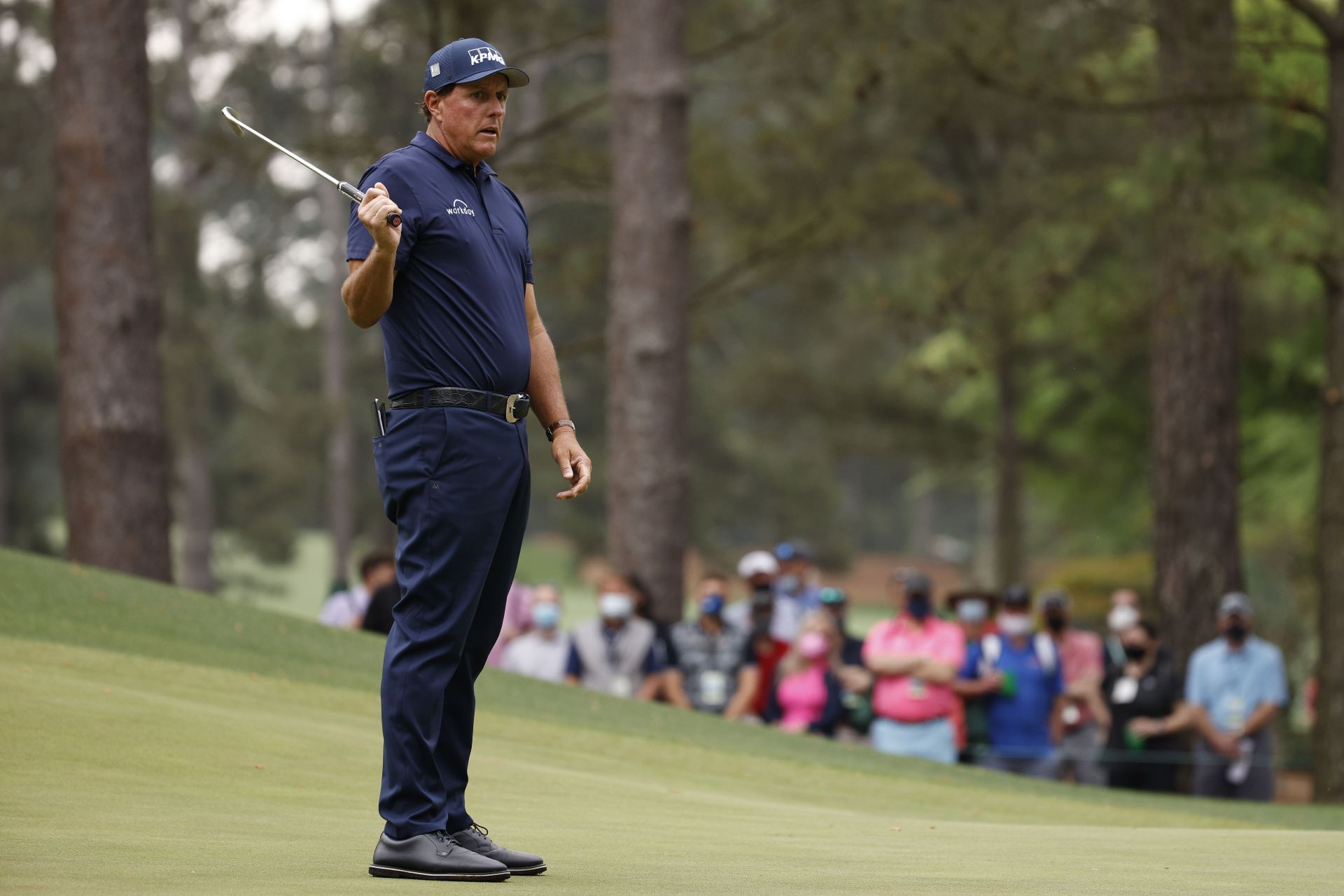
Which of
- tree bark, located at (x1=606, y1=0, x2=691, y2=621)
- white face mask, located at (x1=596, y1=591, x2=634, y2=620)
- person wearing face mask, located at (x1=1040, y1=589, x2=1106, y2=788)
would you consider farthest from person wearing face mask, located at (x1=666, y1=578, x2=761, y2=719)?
tree bark, located at (x1=606, y1=0, x2=691, y2=621)

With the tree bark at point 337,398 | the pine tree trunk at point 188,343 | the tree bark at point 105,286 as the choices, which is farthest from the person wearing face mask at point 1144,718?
the tree bark at point 337,398

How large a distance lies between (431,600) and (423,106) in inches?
55.0

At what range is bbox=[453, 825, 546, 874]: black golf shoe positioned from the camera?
492cm

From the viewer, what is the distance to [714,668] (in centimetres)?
1379

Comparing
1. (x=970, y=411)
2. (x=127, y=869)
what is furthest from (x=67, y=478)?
(x=970, y=411)

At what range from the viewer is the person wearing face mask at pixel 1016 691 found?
44.5 feet

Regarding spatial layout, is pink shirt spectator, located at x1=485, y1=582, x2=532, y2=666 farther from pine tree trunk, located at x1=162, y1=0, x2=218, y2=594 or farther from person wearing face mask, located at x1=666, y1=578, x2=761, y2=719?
pine tree trunk, located at x1=162, y1=0, x2=218, y2=594

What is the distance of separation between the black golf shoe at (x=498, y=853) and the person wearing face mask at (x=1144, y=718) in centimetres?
936

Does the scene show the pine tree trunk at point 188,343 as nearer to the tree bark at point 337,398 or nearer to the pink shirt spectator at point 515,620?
the tree bark at point 337,398

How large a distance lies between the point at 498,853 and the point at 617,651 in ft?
29.1

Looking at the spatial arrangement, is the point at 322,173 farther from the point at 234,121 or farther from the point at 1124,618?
the point at 1124,618

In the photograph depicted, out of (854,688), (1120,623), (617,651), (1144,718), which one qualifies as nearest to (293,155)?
(617,651)

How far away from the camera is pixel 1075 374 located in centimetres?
2861

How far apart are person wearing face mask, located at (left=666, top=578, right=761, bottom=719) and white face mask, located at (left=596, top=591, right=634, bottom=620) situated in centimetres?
45
